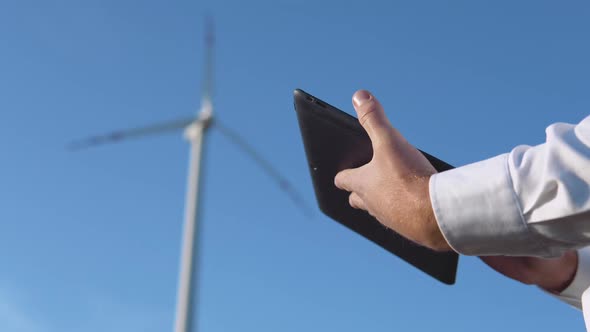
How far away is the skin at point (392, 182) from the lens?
2016mm

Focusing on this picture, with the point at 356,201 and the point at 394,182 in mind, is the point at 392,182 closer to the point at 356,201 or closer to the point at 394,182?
the point at 394,182

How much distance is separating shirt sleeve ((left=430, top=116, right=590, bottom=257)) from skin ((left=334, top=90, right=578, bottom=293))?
0.05m

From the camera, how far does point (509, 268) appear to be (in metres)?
2.50

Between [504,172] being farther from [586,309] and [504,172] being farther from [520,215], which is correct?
[586,309]

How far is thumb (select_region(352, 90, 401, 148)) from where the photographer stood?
7.06 ft

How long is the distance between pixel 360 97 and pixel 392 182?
0.30 metres

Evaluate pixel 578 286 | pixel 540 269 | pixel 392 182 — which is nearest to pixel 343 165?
pixel 392 182

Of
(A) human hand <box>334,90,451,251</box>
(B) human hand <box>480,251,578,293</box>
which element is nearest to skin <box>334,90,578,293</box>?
(A) human hand <box>334,90,451,251</box>

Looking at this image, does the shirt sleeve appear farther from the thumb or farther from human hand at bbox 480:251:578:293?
human hand at bbox 480:251:578:293

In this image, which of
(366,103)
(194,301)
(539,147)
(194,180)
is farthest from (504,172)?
(194,180)

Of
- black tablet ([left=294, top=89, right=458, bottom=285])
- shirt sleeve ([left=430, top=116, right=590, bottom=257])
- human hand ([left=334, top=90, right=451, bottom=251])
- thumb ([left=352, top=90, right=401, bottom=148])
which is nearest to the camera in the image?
shirt sleeve ([left=430, top=116, right=590, bottom=257])

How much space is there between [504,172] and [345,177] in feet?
1.89

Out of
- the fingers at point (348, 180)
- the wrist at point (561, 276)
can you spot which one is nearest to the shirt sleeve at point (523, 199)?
the fingers at point (348, 180)

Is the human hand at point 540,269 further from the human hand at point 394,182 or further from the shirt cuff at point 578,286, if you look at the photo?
the human hand at point 394,182
